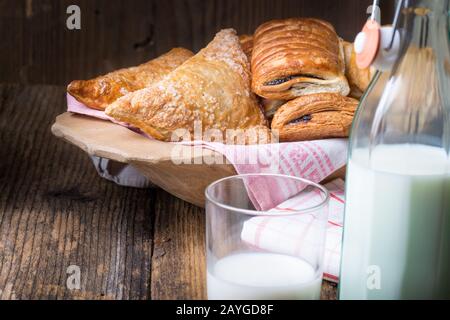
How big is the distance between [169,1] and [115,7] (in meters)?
0.12

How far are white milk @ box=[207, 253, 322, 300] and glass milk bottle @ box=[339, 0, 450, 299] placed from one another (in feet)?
0.20

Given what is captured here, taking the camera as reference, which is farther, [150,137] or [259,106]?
[259,106]

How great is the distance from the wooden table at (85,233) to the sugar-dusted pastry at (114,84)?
0.48 ft

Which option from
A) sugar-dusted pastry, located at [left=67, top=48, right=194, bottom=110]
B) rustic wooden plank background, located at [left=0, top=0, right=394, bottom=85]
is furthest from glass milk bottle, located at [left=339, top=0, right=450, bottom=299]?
rustic wooden plank background, located at [left=0, top=0, right=394, bottom=85]

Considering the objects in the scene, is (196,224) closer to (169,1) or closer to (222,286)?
(222,286)

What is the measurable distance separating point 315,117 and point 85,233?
0.35 m

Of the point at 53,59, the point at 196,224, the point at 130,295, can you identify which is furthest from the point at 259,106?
the point at 53,59

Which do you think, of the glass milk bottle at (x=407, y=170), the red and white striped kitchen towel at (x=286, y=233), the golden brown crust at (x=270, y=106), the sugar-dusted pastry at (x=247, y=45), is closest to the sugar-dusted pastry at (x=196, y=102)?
the golden brown crust at (x=270, y=106)

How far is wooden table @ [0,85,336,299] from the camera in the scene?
34.5 inches

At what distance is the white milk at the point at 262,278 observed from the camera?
702mm

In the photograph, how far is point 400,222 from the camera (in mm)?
699

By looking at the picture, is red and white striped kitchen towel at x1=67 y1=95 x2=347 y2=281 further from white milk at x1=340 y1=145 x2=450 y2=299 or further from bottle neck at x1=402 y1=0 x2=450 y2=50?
bottle neck at x1=402 y1=0 x2=450 y2=50

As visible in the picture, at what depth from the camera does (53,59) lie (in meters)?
1.68

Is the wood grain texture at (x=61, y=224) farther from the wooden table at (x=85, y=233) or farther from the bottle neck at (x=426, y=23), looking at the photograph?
the bottle neck at (x=426, y=23)
